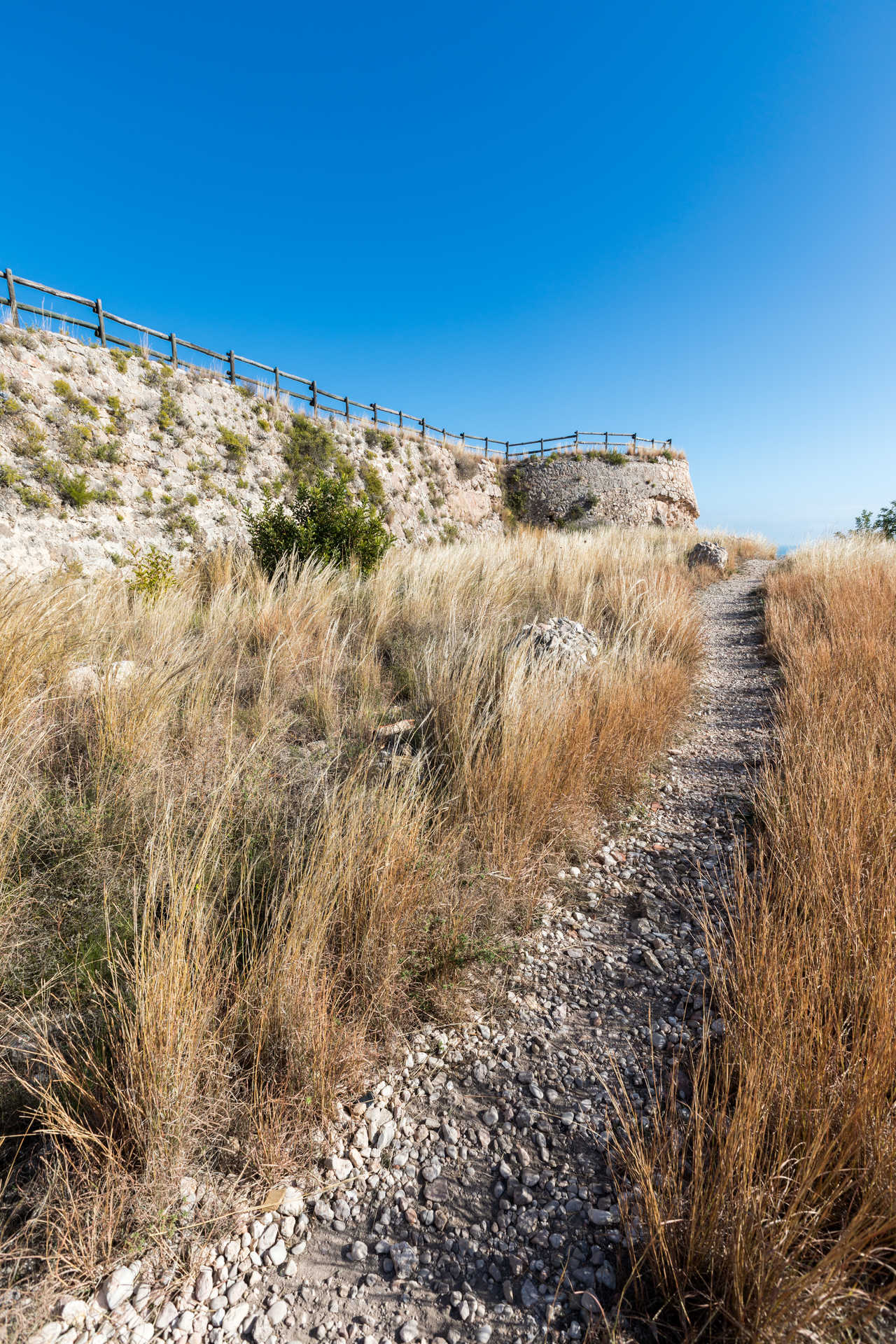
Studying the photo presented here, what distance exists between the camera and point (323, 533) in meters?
8.13

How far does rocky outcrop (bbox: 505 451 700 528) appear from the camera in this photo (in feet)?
82.8

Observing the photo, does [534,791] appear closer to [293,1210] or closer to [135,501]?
[293,1210]

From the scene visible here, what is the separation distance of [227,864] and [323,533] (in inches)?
265

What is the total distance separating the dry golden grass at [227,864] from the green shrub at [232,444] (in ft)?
30.3

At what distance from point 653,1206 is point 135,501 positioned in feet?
40.6

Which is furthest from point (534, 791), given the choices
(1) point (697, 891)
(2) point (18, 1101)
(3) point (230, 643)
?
(3) point (230, 643)

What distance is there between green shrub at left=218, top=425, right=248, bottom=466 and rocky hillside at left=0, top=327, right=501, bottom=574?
0.02 metres

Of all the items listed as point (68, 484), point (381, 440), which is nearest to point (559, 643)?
point (68, 484)

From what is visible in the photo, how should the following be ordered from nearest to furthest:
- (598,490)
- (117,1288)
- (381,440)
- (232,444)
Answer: (117,1288)
(232,444)
(381,440)
(598,490)

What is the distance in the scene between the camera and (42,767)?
2.84 metres

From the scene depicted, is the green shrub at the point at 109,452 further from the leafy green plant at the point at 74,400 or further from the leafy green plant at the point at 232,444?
the leafy green plant at the point at 232,444

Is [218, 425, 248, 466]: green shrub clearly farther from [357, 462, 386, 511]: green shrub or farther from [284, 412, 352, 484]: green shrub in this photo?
[357, 462, 386, 511]: green shrub

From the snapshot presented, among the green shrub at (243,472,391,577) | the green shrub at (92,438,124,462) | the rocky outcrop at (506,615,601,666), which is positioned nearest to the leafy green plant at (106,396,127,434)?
the green shrub at (92,438,124,462)

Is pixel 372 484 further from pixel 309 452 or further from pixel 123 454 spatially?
pixel 123 454
